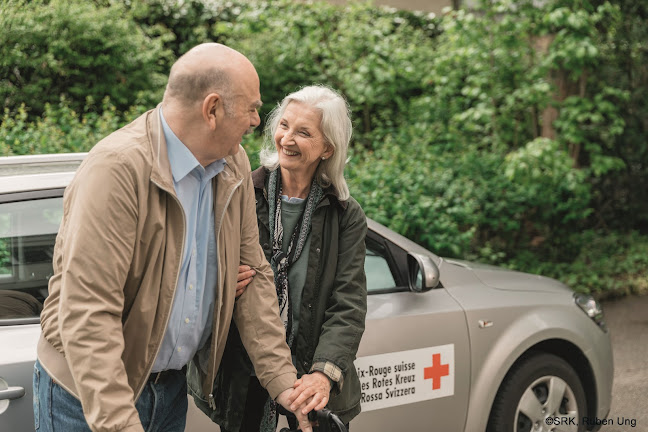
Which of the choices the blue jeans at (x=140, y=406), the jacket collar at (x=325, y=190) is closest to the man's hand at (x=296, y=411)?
the blue jeans at (x=140, y=406)

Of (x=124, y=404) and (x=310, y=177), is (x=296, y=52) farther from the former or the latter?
(x=124, y=404)

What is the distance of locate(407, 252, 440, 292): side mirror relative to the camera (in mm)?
3424

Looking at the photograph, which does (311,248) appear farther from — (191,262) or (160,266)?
(160,266)

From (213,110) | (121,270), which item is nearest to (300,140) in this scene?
(213,110)

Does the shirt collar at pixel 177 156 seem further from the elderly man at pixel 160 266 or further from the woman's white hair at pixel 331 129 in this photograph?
the woman's white hair at pixel 331 129

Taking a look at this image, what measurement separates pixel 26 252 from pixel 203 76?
4.37 ft

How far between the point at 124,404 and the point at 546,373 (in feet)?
9.00

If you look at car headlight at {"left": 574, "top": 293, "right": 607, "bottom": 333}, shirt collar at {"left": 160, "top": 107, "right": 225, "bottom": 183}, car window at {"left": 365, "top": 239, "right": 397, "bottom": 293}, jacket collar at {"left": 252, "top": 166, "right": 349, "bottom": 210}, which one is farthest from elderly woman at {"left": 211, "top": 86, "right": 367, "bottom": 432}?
car headlight at {"left": 574, "top": 293, "right": 607, "bottom": 333}

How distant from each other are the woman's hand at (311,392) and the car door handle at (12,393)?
909mm

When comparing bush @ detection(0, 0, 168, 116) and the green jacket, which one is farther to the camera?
bush @ detection(0, 0, 168, 116)

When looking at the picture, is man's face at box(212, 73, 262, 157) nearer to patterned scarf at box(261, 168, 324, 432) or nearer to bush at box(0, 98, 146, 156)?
patterned scarf at box(261, 168, 324, 432)

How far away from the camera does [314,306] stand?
2.64 metres

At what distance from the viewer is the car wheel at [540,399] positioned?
3.87 meters

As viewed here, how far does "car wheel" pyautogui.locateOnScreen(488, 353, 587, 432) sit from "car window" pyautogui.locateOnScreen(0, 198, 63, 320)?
2.23m
